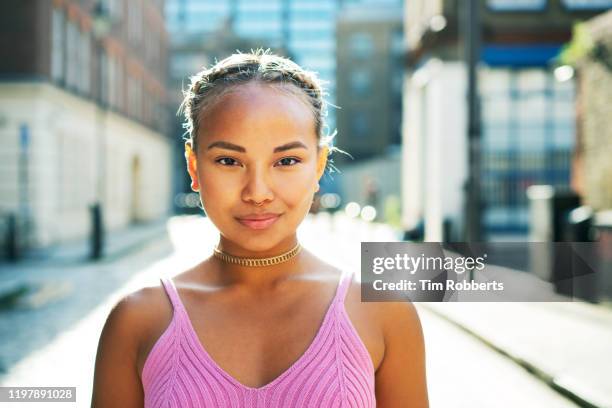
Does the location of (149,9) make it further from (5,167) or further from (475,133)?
(475,133)

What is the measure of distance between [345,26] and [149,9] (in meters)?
24.5

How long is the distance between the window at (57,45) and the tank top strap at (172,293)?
64.8ft

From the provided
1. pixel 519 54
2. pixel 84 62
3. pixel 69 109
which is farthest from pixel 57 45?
pixel 519 54

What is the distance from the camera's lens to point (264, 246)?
1476mm

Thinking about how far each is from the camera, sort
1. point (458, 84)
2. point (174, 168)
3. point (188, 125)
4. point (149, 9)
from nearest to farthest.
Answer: point (188, 125) → point (458, 84) → point (149, 9) → point (174, 168)

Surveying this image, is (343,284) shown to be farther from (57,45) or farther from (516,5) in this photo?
(57,45)

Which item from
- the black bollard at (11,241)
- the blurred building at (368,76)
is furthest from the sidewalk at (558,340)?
the blurred building at (368,76)

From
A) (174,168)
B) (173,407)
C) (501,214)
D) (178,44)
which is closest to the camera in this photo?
(173,407)

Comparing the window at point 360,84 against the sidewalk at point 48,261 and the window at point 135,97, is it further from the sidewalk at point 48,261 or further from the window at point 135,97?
the sidewalk at point 48,261

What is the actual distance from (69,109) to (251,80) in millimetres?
21695

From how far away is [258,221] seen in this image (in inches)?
57.0

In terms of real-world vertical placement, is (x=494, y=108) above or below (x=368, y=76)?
below

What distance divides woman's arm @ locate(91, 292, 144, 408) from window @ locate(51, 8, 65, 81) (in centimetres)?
1979

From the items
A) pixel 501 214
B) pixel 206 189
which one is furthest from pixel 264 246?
pixel 501 214
